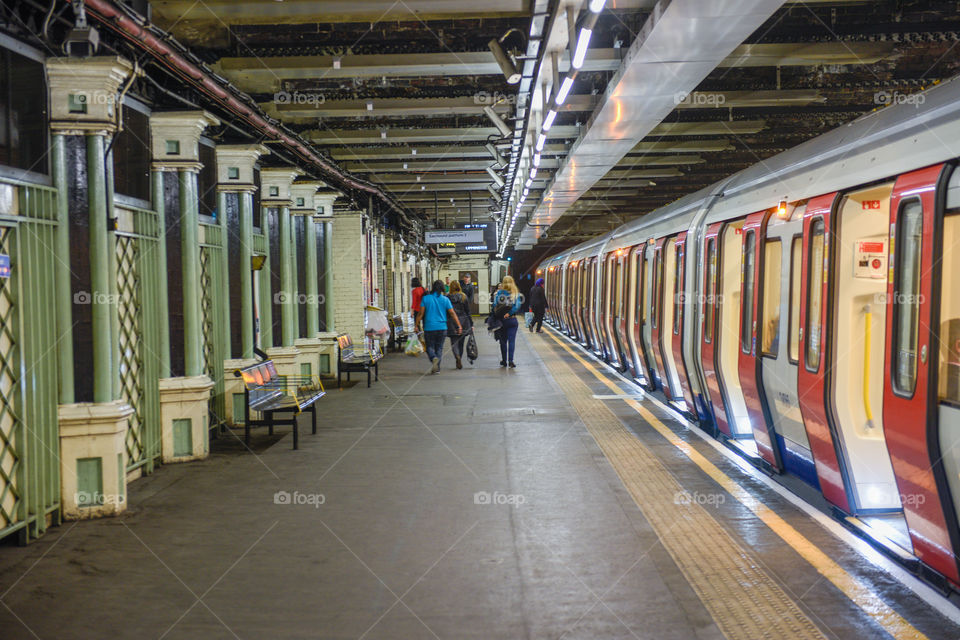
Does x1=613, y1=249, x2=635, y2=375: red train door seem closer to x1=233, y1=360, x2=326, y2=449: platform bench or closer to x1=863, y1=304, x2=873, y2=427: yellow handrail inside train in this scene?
x1=233, y1=360, x2=326, y2=449: platform bench

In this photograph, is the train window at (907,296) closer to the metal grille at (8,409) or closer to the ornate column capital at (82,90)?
the ornate column capital at (82,90)

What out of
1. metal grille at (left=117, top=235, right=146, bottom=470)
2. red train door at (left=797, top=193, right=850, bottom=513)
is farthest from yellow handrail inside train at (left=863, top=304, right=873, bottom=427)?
metal grille at (left=117, top=235, right=146, bottom=470)

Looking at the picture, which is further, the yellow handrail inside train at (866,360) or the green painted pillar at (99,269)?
the green painted pillar at (99,269)

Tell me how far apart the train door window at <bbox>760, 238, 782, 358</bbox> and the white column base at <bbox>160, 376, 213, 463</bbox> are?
5.43m

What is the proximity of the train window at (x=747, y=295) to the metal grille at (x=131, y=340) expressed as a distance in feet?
18.1

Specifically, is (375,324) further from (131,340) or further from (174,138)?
(131,340)

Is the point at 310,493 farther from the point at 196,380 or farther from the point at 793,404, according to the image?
the point at 793,404

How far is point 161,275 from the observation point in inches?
331

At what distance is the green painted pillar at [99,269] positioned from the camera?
658 cm

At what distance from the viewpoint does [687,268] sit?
9.75 m

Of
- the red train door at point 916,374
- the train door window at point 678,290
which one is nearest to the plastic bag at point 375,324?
the train door window at point 678,290

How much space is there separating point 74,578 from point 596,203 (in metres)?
19.4

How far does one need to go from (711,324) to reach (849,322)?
3.09 metres

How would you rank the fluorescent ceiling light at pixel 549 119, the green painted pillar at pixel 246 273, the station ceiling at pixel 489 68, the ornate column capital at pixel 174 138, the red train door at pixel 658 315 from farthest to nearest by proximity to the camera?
the red train door at pixel 658 315 → the green painted pillar at pixel 246 273 → the ornate column capital at pixel 174 138 → the fluorescent ceiling light at pixel 549 119 → the station ceiling at pixel 489 68
